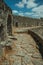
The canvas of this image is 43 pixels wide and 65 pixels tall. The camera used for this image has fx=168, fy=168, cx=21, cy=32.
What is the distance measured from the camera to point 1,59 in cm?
885

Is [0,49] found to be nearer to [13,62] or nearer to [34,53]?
[13,62]

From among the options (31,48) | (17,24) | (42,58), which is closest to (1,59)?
(42,58)

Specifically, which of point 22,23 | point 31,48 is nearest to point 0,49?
point 31,48

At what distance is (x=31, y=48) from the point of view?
14.0 metres

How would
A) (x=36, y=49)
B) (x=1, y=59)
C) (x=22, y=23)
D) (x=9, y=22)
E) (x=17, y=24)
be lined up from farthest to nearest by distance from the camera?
(x=22, y=23)
(x=17, y=24)
(x=9, y=22)
(x=36, y=49)
(x=1, y=59)

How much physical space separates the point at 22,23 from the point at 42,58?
19067 millimetres

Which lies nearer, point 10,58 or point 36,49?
point 10,58

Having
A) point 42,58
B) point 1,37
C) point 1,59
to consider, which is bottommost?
point 42,58

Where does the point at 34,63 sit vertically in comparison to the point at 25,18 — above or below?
below

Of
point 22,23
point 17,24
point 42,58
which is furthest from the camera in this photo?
point 22,23

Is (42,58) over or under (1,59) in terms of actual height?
under

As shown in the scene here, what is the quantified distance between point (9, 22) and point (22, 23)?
1277 centimetres

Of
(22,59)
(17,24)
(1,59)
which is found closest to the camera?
(1,59)

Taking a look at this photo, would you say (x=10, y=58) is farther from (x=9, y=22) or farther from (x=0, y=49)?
(x=9, y=22)
